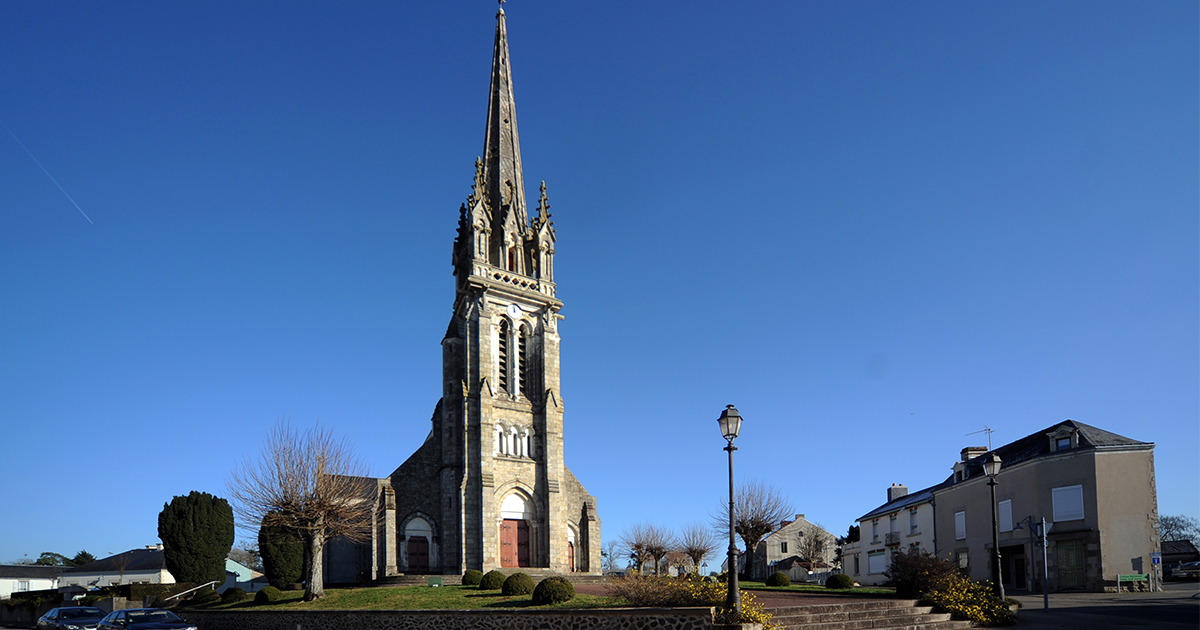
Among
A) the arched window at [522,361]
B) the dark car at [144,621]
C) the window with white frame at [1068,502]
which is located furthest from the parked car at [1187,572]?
the dark car at [144,621]

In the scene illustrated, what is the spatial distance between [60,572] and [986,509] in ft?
209

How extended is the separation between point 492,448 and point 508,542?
14.8 ft

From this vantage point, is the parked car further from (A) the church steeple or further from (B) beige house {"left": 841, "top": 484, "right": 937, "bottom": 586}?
(A) the church steeple

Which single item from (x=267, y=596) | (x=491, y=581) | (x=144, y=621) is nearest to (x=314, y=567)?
(x=267, y=596)

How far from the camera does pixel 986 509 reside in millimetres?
35594

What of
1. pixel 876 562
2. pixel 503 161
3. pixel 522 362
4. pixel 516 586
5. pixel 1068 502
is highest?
pixel 503 161

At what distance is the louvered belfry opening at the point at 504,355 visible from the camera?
38.5 metres

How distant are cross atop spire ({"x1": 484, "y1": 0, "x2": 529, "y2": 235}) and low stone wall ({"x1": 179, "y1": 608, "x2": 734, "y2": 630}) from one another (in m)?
23.4

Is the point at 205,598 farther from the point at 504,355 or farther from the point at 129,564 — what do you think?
the point at 129,564

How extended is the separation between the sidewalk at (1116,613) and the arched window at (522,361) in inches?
932

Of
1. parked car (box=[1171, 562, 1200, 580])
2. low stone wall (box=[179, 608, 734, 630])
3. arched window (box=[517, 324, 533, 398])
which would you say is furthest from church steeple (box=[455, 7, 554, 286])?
parked car (box=[1171, 562, 1200, 580])

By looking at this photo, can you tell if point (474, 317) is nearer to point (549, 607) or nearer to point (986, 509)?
point (549, 607)

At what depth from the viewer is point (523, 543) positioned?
121ft

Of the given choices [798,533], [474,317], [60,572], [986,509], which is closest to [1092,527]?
[986,509]
